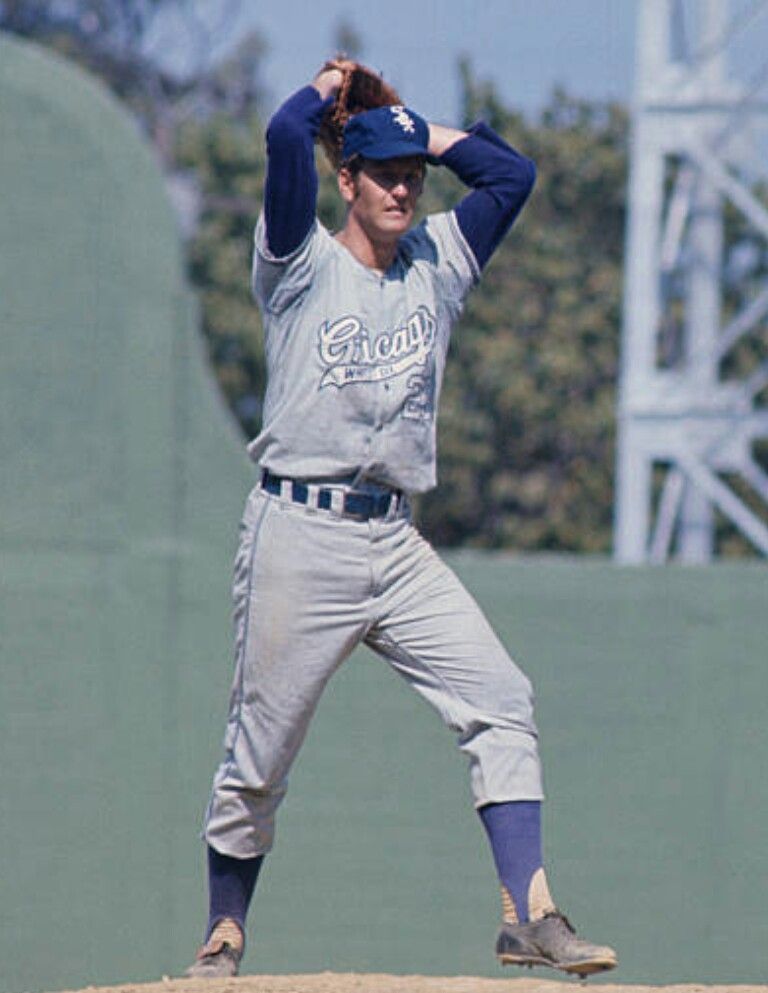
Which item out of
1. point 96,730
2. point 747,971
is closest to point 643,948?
point 747,971

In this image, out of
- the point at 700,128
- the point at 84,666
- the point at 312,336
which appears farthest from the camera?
the point at 700,128

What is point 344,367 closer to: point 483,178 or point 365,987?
point 483,178

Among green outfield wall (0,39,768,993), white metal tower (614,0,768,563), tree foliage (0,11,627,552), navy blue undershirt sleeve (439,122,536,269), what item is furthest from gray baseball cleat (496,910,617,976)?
tree foliage (0,11,627,552)

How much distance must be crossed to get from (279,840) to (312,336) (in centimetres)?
271

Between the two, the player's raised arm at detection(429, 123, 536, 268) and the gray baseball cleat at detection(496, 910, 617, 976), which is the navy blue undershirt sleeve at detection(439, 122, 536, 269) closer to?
the player's raised arm at detection(429, 123, 536, 268)

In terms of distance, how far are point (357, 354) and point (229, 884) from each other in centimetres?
139

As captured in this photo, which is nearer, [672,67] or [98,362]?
[98,362]

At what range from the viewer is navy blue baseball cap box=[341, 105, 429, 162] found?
5.11 meters

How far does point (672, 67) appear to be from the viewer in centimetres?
1323

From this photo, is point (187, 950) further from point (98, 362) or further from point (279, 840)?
point (98, 362)

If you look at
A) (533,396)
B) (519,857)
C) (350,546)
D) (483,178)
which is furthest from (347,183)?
(533,396)

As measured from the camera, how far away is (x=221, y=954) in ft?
18.0

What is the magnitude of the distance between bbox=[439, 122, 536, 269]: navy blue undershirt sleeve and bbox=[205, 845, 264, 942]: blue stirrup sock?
1.61 metres

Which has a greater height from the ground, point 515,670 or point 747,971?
point 515,670
